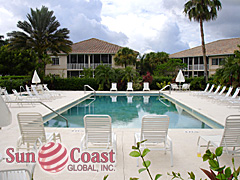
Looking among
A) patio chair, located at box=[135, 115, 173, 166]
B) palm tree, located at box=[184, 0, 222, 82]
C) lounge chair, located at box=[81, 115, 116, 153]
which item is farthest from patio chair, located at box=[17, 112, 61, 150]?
palm tree, located at box=[184, 0, 222, 82]

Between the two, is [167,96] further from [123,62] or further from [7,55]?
[7,55]

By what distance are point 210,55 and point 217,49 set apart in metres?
2.31

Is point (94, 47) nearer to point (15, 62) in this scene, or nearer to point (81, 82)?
point (15, 62)

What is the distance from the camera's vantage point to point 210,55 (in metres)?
32.6

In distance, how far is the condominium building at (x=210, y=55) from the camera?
32531 mm

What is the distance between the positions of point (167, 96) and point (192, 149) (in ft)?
43.1

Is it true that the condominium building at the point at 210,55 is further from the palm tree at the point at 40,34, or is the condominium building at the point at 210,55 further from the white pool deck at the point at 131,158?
the white pool deck at the point at 131,158

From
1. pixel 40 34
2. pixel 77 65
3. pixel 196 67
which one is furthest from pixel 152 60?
pixel 40 34

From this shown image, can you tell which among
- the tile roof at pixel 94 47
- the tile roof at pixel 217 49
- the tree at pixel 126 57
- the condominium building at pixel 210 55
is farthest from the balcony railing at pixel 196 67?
the tile roof at pixel 94 47

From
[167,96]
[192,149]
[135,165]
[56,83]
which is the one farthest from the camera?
[56,83]

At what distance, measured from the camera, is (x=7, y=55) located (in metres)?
30.4

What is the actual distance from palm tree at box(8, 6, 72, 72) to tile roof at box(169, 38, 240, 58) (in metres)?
19.6

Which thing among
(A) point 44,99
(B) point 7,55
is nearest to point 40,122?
(A) point 44,99

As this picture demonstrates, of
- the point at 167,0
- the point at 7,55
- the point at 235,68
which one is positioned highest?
the point at 167,0
